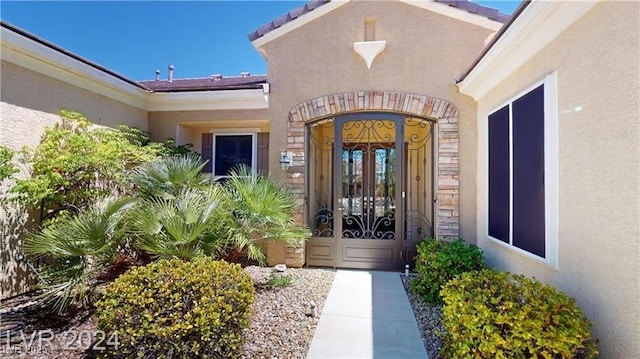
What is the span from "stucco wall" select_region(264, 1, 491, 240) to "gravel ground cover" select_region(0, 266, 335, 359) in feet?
13.8

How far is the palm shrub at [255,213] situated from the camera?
740cm

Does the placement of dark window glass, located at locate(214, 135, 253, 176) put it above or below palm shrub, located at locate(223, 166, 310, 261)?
above

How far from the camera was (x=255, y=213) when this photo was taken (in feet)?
24.8

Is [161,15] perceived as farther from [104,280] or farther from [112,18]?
[104,280]

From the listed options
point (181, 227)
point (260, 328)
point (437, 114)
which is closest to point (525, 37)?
point (437, 114)

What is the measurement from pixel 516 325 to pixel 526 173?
3.21 m

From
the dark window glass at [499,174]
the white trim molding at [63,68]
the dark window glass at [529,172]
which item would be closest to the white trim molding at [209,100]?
the white trim molding at [63,68]

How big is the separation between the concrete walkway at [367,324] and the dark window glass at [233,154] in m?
5.61

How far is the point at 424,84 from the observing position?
8.96m

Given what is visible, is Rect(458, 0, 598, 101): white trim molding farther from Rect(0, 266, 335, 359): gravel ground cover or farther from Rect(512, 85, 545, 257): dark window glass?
Rect(0, 266, 335, 359): gravel ground cover

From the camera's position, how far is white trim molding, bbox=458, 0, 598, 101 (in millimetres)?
4496

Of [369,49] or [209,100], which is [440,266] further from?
[209,100]

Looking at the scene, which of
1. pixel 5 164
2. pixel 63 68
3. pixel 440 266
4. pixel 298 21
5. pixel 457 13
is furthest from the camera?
pixel 298 21

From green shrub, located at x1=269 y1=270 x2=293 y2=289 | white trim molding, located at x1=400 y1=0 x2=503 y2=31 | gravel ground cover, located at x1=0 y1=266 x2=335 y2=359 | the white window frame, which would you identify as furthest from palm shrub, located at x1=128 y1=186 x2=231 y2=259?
white trim molding, located at x1=400 y1=0 x2=503 y2=31
